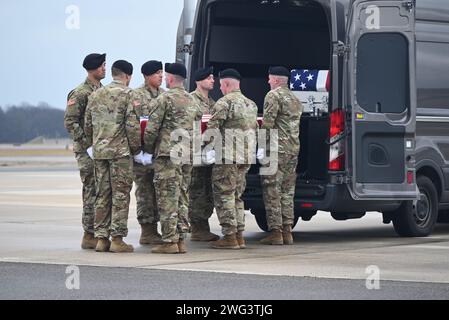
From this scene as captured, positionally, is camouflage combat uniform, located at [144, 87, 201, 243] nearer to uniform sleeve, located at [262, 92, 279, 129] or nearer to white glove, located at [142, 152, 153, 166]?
white glove, located at [142, 152, 153, 166]

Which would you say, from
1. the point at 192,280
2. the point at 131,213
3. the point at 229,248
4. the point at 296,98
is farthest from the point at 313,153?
the point at 131,213

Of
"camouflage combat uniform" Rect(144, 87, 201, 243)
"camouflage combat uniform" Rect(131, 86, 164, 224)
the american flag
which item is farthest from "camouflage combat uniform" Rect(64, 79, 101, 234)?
the american flag

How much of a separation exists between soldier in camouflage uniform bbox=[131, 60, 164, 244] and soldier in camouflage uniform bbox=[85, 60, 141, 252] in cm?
36

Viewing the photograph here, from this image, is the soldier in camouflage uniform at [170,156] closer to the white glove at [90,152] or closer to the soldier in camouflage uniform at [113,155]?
the soldier in camouflage uniform at [113,155]

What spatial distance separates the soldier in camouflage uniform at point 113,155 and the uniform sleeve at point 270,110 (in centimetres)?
167

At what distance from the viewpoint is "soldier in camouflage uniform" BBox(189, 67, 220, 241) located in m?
13.6

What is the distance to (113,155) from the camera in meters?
12.6

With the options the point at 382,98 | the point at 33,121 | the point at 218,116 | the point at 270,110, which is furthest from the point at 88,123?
the point at 33,121

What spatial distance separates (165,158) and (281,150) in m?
1.62

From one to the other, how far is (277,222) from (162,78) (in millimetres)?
2022

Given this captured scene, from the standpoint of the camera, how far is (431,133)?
48.0 feet

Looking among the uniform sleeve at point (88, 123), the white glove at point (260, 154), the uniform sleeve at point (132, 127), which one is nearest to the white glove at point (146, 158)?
the uniform sleeve at point (132, 127)

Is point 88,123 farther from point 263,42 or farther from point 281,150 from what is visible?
point 263,42
